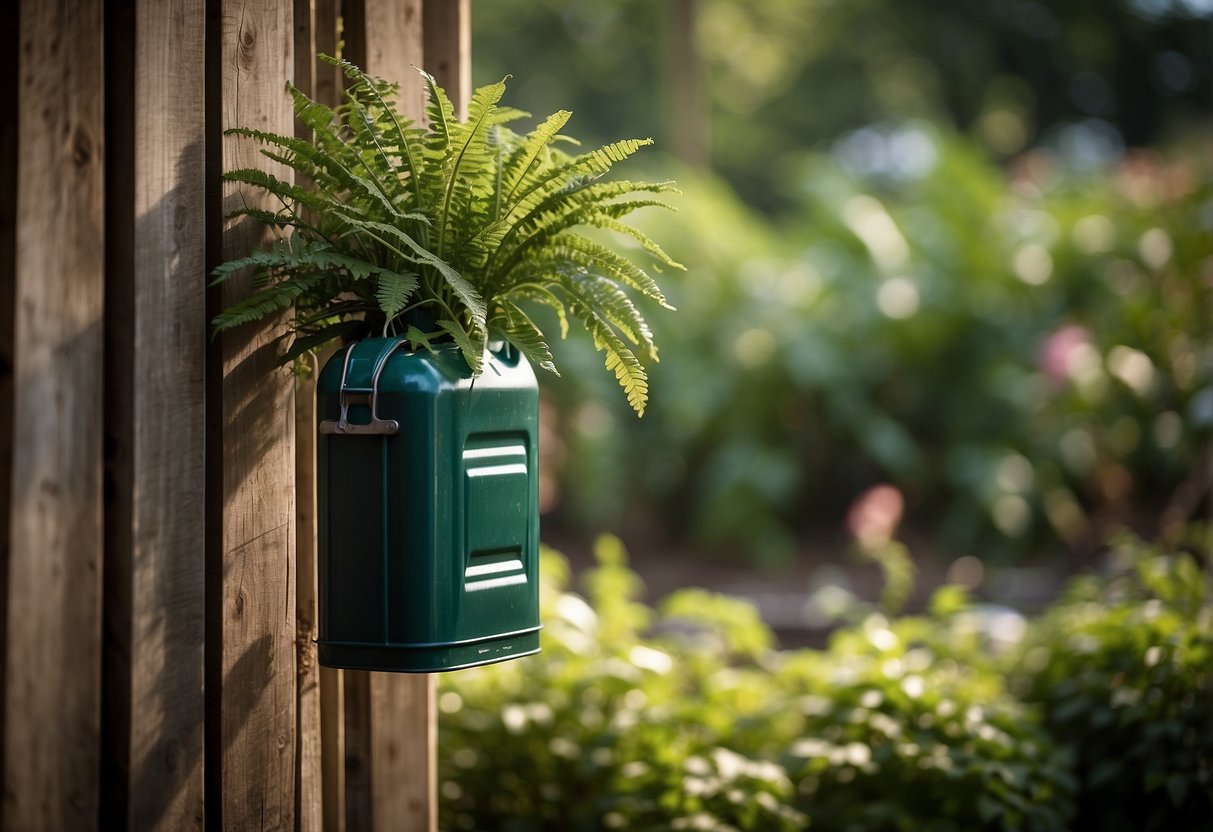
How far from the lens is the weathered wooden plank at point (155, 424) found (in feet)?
6.44

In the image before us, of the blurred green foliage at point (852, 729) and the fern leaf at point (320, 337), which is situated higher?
the fern leaf at point (320, 337)

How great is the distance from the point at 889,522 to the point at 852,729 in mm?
2912

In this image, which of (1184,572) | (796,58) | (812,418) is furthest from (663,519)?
(796,58)

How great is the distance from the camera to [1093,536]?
7.34 meters

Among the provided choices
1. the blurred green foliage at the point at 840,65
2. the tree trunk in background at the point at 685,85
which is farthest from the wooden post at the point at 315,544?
the blurred green foliage at the point at 840,65

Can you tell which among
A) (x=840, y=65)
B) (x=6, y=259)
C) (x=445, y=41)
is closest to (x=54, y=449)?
(x=6, y=259)

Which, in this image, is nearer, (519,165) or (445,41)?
(519,165)

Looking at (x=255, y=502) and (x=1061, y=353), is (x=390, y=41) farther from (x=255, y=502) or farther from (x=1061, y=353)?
(x=1061, y=353)

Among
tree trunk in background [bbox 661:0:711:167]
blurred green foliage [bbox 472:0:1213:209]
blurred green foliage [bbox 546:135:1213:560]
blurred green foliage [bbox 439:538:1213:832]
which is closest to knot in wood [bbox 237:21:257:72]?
blurred green foliage [bbox 439:538:1213:832]

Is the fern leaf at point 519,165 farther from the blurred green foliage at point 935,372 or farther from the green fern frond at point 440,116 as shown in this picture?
the blurred green foliage at point 935,372

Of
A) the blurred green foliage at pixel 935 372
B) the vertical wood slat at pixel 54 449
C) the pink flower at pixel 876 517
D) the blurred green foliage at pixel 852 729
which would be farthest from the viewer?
the blurred green foliage at pixel 935 372

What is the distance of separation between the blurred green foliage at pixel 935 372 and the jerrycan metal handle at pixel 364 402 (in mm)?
5330

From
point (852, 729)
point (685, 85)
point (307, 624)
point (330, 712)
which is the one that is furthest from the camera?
point (685, 85)

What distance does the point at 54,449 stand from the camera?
6.23ft
